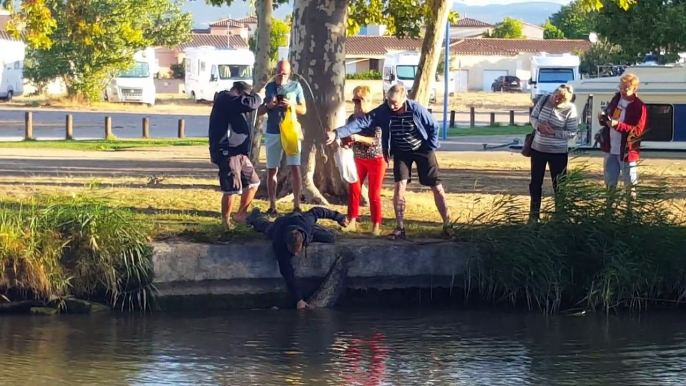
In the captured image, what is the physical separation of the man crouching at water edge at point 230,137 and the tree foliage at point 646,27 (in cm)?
1371

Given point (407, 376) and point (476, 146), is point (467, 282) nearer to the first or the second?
point (407, 376)

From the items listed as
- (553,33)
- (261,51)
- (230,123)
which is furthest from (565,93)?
(553,33)

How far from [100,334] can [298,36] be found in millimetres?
5249

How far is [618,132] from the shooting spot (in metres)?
12.9

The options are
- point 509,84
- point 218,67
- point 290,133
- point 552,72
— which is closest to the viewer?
point 290,133

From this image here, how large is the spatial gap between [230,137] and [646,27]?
14904 millimetres

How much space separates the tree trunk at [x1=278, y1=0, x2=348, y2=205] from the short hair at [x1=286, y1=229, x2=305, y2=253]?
303 centimetres

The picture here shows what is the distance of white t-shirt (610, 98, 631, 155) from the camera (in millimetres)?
12898

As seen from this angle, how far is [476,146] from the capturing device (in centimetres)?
2880

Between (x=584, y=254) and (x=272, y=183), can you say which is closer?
(x=584, y=254)

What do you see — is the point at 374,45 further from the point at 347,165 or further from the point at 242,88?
the point at 242,88

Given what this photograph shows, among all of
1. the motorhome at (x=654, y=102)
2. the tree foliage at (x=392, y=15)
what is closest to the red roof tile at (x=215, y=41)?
the motorhome at (x=654, y=102)

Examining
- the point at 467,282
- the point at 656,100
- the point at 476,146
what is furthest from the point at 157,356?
the point at 476,146

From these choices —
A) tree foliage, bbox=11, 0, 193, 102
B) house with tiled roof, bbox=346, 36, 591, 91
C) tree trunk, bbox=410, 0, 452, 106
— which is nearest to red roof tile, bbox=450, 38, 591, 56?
house with tiled roof, bbox=346, 36, 591, 91
